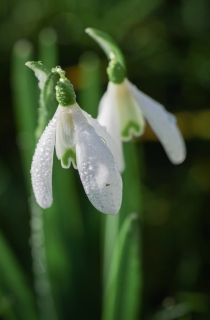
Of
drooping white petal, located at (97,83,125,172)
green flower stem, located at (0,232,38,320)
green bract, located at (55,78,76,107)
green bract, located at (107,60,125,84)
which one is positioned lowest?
green flower stem, located at (0,232,38,320)

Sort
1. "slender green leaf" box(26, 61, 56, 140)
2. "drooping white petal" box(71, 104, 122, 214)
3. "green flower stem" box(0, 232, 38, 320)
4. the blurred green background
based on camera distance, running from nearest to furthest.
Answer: "drooping white petal" box(71, 104, 122, 214) < "slender green leaf" box(26, 61, 56, 140) < "green flower stem" box(0, 232, 38, 320) < the blurred green background

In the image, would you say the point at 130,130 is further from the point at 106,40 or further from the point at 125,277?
the point at 125,277

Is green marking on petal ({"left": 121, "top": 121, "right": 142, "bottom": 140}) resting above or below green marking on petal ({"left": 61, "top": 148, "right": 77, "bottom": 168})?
above

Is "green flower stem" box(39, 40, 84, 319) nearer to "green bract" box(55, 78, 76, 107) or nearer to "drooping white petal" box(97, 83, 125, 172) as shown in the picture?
"drooping white petal" box(97, 83, 125, 172)

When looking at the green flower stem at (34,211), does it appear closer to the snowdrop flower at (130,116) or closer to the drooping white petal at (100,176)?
the snowdrop flower at (130,116)

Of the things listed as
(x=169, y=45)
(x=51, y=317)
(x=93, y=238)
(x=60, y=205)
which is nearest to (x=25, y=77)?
(x=60, y=205)

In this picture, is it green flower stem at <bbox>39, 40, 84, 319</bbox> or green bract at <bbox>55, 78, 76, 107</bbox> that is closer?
green bract at <bbox>55, 78, 76, 107</bbox>

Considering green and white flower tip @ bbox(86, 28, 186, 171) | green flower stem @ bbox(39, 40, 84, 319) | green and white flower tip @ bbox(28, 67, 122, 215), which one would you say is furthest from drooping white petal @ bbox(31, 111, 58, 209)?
green flower stem @ bbox(39, 40, 84, 319)
